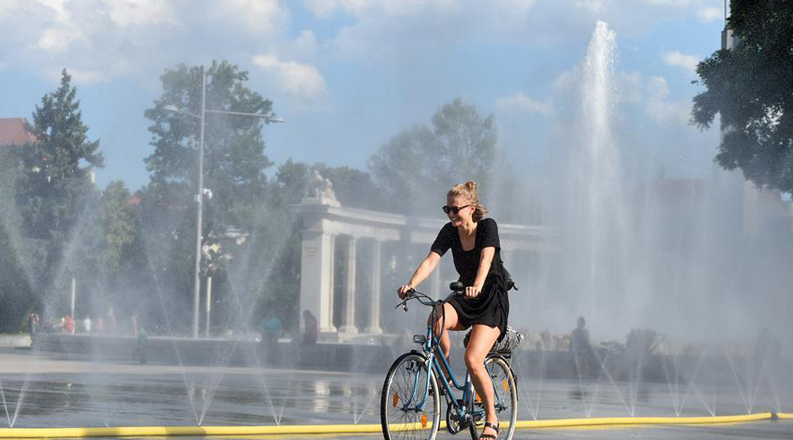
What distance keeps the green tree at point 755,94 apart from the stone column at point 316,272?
1173 inches

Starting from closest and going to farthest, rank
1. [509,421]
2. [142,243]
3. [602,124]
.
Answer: [509,421] < [602,124] < [142,243]

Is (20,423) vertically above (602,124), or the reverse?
(602,124)

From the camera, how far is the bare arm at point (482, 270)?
8.13 metres

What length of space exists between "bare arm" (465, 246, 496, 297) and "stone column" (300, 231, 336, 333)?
48.4 m

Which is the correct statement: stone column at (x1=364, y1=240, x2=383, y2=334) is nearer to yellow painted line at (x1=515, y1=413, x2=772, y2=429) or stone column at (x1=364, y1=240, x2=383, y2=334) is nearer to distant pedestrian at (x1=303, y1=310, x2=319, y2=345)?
distant pedestrian at (x1=303, y1=310, x2=319, y2=345)

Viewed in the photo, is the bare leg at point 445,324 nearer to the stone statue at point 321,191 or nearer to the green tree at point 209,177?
the stone statue at point 321,191

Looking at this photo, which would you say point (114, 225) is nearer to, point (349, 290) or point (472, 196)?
point (349, 290)

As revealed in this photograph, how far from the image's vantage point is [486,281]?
28.0ft

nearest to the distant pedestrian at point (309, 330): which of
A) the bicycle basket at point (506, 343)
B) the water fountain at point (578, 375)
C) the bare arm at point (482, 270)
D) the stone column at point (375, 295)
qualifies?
the water fountain at point (578, 375)

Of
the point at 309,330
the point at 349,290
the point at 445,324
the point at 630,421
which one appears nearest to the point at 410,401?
the point at 445,324

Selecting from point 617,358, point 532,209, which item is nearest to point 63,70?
point 532,209

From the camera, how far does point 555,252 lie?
4709cm

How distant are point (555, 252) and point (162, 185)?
28.5 metres

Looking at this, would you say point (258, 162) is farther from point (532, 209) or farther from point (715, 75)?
point (715, 75)
